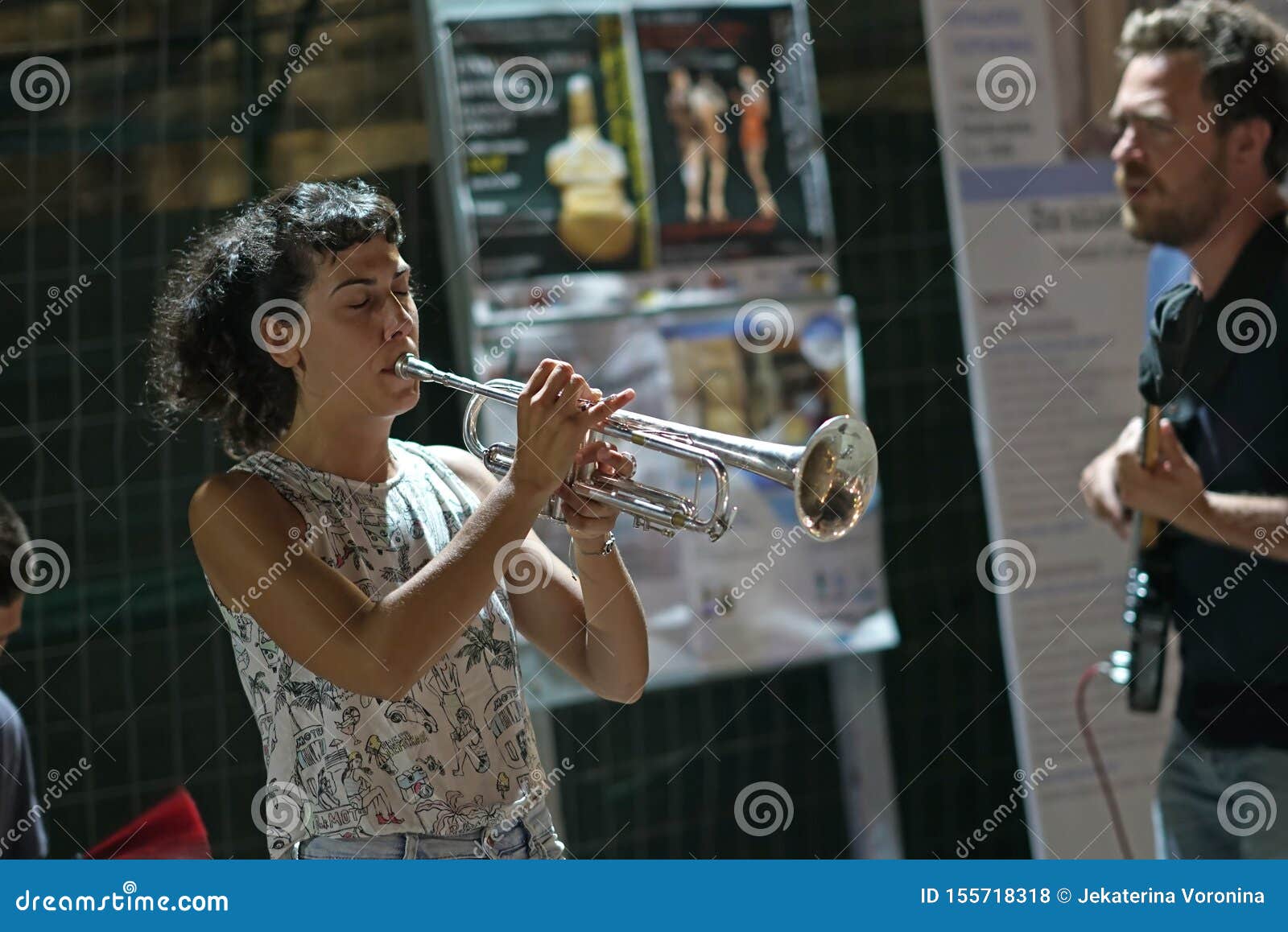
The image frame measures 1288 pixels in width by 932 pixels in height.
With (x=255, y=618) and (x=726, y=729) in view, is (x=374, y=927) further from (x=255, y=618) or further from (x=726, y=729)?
(x=726, y=729)

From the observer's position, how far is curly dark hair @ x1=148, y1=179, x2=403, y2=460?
1.99 meters

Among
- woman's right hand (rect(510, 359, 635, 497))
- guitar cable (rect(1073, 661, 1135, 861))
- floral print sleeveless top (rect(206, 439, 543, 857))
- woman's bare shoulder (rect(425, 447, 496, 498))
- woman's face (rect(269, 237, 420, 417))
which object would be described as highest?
woman's face (rect(269, 237, 420, 417))

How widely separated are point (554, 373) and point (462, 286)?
1.70 m

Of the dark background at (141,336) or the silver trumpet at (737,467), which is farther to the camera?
the dark background at (141,336)

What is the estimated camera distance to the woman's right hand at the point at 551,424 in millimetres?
1897

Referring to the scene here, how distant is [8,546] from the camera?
2854mm

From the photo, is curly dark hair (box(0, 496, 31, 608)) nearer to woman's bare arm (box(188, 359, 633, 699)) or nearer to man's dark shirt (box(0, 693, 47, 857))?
man's dark shirt (box(0, 693, 47, 857))

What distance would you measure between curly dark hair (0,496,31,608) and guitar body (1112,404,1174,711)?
2223mm

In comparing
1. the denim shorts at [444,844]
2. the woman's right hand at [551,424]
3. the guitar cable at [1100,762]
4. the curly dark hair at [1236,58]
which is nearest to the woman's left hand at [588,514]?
the woman's right hand at [551,424]

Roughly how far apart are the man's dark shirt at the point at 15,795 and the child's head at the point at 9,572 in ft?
0.50

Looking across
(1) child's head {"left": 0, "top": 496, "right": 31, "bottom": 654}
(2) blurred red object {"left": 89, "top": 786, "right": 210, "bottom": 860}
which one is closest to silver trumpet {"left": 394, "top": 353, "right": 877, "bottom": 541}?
(2) blurred red object {"left": 89, "top": 786, "right": 210, "bottom": 860}

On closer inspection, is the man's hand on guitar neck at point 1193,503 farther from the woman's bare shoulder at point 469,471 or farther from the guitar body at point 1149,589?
the woman's bare shoulder at point 469,471

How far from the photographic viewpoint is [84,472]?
133 inches

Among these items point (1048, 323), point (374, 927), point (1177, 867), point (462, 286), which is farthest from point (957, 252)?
point (374, 927)
